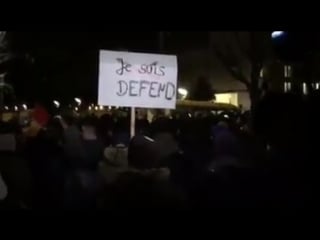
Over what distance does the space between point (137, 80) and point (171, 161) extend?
0.53 meters

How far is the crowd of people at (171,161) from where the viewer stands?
3.84m

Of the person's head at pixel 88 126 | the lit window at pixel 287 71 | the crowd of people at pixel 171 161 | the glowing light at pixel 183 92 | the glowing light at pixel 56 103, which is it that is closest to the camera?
the crowd of people at pixel 171 161

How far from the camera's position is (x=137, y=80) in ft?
14.1

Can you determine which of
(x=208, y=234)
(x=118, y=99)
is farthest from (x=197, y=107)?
(x=208, y=234)

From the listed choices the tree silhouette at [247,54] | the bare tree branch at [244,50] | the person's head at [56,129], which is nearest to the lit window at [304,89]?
the tree silhouette at [247,54]

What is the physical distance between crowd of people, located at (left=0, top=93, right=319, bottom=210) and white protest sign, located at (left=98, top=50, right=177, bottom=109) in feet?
0.45

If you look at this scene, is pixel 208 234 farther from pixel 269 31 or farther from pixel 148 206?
pixel 269 31

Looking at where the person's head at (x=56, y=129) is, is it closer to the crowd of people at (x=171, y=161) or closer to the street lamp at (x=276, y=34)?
the crowd of people at (x=171, y=161)

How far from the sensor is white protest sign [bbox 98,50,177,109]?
13.8ft

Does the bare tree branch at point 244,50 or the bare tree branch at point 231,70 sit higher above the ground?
the bare tree branch at point 244,50

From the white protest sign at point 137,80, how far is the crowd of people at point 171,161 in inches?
5.5

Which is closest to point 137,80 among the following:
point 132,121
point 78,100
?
point 132,121

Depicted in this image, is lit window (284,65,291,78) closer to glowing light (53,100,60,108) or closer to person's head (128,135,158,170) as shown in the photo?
person's head (128,135,158,170)

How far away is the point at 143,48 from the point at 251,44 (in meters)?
0.62
